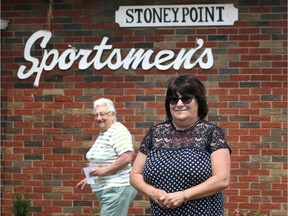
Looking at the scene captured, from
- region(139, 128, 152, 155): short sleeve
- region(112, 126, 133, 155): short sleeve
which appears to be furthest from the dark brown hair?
region(112, 126, 133, 155): short sleeve

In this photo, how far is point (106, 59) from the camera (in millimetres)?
7379

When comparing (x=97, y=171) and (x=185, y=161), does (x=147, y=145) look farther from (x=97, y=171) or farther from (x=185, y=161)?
(x=97, y=171)

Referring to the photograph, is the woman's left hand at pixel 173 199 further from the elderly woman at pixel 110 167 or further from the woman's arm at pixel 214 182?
the elderly woman at pixel 110 167

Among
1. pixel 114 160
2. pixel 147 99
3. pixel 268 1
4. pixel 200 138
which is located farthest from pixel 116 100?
pixel 200 138

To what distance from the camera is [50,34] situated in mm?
7508

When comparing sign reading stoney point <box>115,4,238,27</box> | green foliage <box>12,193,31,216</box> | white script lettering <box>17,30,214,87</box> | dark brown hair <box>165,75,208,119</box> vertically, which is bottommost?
green foliage <box>12,193,31,216</box>

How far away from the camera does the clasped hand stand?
4012 millimetres

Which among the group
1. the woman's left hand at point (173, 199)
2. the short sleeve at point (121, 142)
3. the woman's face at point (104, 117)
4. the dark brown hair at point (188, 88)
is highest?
the dark brown hair at point (188, 88)

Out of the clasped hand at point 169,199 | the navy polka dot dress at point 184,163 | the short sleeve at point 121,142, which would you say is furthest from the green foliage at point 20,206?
the clasped hand at point 169,199

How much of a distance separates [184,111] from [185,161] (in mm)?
323

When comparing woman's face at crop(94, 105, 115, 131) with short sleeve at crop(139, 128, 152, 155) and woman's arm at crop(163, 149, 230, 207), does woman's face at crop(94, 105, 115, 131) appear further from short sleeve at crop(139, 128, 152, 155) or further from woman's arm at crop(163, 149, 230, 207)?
woman's arm at crop(163, 149, 230, 207)

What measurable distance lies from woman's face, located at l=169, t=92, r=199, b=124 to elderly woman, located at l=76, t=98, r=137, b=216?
5.86 feet

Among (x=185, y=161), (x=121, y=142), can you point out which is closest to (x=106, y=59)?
(x=121, y=142)

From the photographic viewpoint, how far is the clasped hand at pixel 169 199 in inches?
158
